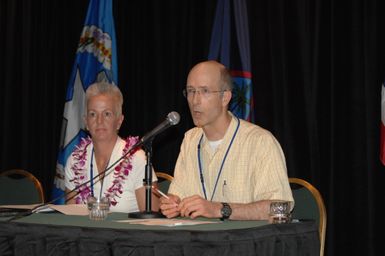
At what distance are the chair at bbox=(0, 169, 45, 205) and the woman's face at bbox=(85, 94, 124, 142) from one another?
81 centimetres

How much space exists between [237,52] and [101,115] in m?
1.71

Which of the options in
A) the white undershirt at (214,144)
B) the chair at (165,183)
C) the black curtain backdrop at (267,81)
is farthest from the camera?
the black curtain backdrop at (267,81)

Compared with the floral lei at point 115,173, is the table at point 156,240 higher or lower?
lower

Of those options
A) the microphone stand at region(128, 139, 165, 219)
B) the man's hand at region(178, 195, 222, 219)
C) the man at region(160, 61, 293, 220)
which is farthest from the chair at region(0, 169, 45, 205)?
the man's hand at region(178, 195, 222, 219)

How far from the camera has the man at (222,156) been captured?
3.05 meters

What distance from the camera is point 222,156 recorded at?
326cm

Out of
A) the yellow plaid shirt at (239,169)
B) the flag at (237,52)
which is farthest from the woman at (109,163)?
the flag at (237,52)

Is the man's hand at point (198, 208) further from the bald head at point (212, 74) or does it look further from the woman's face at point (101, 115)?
the woman's face at point (101, 115)

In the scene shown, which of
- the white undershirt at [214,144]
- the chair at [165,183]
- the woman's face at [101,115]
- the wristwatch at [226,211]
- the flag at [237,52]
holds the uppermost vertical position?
the flag at [237,52]

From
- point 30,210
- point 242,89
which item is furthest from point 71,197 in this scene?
point 242,89

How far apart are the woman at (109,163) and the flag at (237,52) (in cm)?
130

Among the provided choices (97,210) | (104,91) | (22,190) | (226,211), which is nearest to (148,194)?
(97,210)

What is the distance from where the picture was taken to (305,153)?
4746 millimetres

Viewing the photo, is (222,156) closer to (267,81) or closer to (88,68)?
(267,81)
